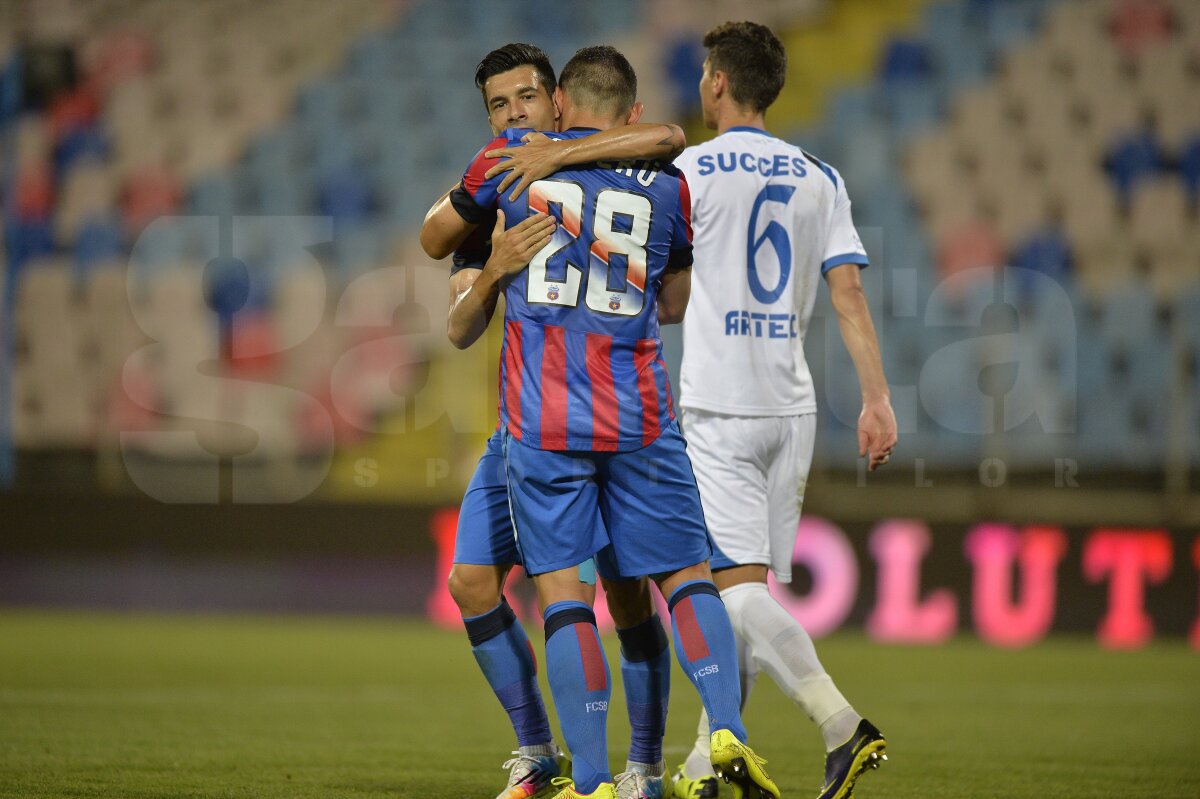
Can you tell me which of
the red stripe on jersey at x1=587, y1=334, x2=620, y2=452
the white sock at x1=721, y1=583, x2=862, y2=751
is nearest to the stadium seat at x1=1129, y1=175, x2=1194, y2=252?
the white sock at x1=721, y1=583, x2=862, y2=751

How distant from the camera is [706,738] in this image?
3.69 meters

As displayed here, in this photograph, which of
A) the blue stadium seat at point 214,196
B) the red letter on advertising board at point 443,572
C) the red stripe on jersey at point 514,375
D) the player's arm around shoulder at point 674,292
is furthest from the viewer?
the blue stadium seat at point 214,196

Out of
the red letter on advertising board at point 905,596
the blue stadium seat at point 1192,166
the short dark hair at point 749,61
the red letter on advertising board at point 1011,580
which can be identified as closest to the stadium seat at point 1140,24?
the blue stadium seat at point 1192,166

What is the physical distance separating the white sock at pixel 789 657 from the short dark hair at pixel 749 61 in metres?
1.37

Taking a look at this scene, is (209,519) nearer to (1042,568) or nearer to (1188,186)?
(1042,568)

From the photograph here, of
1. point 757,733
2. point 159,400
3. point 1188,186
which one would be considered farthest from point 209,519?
point 1188,186

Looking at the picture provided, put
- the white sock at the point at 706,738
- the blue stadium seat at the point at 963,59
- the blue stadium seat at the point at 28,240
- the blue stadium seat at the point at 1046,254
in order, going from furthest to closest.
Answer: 1. the blue stadium seat at the point at 963,59
2. the blue stadium seat at the point at 28,240
3. the blue stadium seat at the point at 1046,254
4. the white sock at the point at 706,738

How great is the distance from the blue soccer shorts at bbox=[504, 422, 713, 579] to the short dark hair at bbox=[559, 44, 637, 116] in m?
0.78

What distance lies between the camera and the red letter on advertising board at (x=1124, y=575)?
833 cm

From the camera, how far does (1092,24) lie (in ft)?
37.0

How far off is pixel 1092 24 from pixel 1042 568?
5114 mm

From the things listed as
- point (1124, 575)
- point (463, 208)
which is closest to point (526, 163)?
point (463, 208)

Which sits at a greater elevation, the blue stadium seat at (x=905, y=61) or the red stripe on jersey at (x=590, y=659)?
the blue stadium seat at (x=905, y=61)

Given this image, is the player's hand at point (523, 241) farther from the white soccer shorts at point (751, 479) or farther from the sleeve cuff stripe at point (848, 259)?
the sleeve cuff stripe at point (848, 259)
